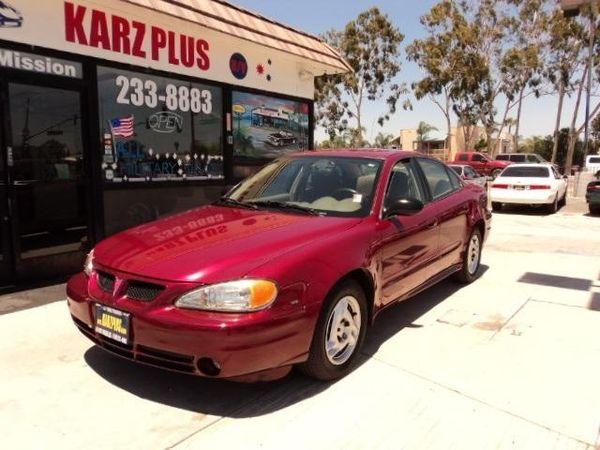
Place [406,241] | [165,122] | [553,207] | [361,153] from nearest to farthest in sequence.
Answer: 1. [406,241]
2. [361,153]
3. [165,122]
4. [553,207]

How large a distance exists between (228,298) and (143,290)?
0.55m

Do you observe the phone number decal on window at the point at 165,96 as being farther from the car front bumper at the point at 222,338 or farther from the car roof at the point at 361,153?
the car front bumper at the point at 222,338

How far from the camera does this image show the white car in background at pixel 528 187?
47.3 feet

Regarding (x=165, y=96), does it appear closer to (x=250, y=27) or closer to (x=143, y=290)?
(x=250, y=27)

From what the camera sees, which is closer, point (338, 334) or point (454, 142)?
point (338, 334)

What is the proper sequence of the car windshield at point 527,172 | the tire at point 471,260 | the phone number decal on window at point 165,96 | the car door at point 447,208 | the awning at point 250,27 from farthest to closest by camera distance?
1. the car windshield at point 527,172
2. the phone number decal on window at point 165,96
3. the awning at point 250,27
4. the tire at point 471,260
5. the car door at point 447,208

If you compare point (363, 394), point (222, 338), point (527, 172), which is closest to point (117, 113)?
point (222, 338)

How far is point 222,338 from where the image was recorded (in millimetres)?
2906

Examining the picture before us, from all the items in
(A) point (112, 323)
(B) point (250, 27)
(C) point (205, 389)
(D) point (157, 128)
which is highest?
(B) point (250, 27)

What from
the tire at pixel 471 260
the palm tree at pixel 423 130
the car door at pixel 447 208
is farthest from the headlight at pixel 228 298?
the palm tree at pixel 423 130

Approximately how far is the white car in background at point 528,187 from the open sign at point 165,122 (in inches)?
401

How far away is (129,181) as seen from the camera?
7.30 meters

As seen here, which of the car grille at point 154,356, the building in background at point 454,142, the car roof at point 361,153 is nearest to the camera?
the car grille at point 154,356

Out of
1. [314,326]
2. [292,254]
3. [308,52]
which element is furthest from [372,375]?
[308,52]
